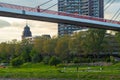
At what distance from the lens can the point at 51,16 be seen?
100 feet

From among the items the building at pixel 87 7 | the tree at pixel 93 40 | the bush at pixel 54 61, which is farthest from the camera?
the tree at pixel 93 40

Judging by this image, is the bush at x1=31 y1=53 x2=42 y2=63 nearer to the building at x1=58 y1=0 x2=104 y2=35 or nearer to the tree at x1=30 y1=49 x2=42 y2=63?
the tree at x1=30 y1=49 x2=42 y2=63

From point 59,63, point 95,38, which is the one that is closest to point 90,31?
point 95,38

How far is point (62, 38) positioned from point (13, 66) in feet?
62.0

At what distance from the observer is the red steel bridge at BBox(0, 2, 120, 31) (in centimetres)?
2873

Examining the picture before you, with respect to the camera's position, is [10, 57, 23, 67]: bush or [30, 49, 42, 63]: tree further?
[30, 49, 42, 63]: tree

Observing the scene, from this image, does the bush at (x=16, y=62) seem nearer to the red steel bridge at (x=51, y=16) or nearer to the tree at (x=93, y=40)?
the tree at (x=93, y=40)

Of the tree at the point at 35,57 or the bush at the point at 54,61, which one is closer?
the bush at the point at 54,61

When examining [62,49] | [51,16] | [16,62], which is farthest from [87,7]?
[62,49]

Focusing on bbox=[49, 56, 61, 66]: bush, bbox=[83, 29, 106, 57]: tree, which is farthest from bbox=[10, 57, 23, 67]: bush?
bbox=[83, 29, 106, 57]: tree

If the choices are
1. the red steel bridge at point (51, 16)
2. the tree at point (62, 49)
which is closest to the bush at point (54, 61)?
the tree at point (62, 49)

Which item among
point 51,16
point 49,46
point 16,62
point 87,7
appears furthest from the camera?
point 49,46

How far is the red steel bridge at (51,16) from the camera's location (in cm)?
2873

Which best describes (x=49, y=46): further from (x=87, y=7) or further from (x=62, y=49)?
(x=87, y=7)
